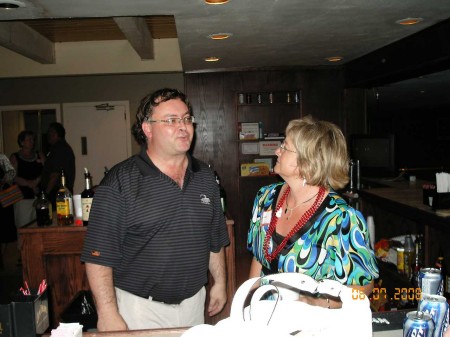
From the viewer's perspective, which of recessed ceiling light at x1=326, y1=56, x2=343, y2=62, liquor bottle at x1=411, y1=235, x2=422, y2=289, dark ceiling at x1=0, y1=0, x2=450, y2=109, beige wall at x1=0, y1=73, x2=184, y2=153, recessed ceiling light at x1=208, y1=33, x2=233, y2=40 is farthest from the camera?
beige wall at x1=0, y1=73, x2=184, y2=153

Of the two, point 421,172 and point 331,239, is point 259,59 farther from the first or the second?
point 421,172

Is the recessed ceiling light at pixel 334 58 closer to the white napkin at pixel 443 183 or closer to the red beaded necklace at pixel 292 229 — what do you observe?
the white napkin at pixel 443 183

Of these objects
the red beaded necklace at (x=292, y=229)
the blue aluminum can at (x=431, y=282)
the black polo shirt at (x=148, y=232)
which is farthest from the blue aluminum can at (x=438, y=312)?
the black polo shirt at (x=148, y=232)

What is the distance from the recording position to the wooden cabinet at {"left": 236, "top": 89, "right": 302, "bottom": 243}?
6.21m

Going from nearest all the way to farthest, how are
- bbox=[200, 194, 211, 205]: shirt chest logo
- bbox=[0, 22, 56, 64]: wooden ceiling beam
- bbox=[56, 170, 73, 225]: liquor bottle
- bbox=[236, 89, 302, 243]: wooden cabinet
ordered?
bbox=[200, 194, 211, 205]: shirt chest logo
bbox=[56, 170, 73, 225]: liquor bottle
bbox=[0, 22, 56, 64]: wooden ceiling beam
bbox=[236, 89, 302, 243]: wooden cabinet

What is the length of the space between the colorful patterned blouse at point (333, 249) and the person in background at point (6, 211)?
13.8 feet

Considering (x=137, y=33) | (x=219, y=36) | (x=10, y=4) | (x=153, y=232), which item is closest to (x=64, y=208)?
(x=10, y=4)

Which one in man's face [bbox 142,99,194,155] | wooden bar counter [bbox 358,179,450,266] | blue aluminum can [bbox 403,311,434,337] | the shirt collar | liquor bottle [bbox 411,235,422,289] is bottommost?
liquor bottle [bbox 411,235,422,289]

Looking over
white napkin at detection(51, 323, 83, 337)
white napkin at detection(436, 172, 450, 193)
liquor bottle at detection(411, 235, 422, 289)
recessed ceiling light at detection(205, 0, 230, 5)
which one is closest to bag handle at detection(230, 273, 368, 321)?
white napkin at detection(51, 323, 83, 337)

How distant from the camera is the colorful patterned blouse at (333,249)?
1.56 m

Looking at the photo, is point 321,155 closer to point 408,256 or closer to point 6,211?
point 408,256

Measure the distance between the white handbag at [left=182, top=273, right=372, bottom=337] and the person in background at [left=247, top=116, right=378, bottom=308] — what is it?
0.56 meters

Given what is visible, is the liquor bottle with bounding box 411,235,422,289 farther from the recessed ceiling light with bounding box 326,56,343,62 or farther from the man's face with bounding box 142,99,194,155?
the recessed ceiling light with bounding box 326,56,343,62

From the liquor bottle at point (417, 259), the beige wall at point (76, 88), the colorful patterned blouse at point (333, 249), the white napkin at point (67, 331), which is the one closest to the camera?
the white napkin at point (67, 331)
